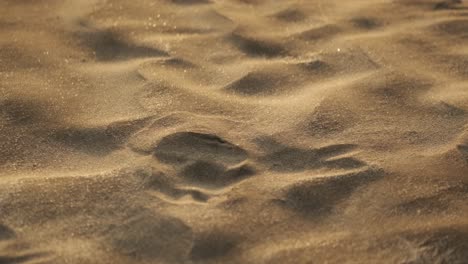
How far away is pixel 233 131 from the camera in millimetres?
1463

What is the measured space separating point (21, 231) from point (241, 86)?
727 millimetres

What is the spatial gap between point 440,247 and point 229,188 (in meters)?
0.46

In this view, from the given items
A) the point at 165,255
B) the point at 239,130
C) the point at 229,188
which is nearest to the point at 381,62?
the point at 239,130

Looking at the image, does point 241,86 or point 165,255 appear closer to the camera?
point 165,255

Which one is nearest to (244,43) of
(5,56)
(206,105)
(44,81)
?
(206,105)

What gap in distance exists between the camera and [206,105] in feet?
5.09

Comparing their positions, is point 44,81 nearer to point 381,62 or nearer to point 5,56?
point 5,56

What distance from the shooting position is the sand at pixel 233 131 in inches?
46.6

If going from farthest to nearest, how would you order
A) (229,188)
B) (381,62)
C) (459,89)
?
(381,62), (459,89), (229,188)

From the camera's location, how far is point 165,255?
115cm

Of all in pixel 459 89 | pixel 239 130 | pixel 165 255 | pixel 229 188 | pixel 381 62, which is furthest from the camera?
pixel 381 62

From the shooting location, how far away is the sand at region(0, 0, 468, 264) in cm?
118

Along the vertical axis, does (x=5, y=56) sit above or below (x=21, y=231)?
above

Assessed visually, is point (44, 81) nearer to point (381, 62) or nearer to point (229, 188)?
point (229, 188)
